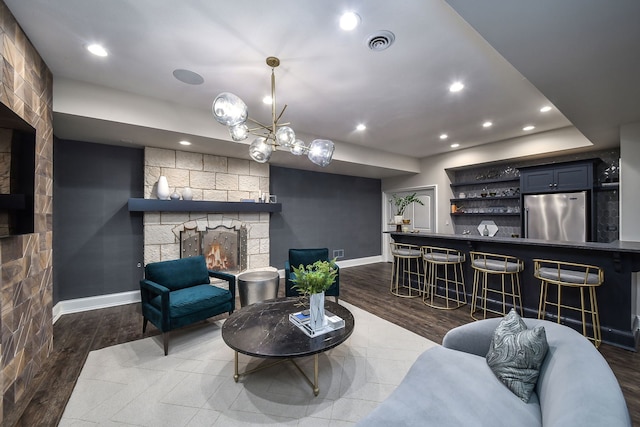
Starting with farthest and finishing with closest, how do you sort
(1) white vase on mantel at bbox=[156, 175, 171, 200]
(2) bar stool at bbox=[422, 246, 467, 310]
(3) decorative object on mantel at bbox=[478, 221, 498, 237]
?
1. (3) decorative object on mantel at bbox=[478, 221, 498, 237]
2. (1) white vase on mantel at bbox=[156, 175, 171, 200]
3. (2) bar stool at bbox=[422, 246, 467, 310]

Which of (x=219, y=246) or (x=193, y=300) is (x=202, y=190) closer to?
(x=219, y=246)

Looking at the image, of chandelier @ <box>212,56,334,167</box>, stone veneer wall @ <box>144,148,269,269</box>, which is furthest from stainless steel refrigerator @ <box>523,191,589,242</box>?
stone veneer wall @ <box>144,148,269,269</box>

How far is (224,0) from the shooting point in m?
1.73

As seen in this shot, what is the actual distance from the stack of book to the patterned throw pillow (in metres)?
1.12

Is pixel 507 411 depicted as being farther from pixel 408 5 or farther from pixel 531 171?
pixel 531 171

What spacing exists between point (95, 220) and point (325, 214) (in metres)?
4.30

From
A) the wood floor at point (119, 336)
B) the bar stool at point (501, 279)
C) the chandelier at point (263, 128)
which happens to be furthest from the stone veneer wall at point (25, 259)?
the bar stool at point (501, 279)

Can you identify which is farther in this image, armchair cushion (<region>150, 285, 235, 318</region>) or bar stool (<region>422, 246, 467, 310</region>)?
bar stool (<region>422, 246, 467, 310</region>)

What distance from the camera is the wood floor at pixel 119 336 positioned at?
188 cm

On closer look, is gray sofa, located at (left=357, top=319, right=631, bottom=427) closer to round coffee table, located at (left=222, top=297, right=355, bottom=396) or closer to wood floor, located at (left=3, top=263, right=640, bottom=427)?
round coffee table, located at (left=222, top=297, right=355, bottom=396)

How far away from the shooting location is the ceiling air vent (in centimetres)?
204

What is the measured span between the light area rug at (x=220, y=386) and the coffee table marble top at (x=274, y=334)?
393mm

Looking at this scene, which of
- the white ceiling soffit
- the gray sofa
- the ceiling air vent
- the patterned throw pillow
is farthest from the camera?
the ceiling air vent

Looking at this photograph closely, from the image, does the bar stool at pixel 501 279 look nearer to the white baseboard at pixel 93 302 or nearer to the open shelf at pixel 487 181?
the open shelf at pixel 487 181
